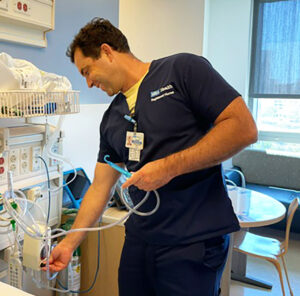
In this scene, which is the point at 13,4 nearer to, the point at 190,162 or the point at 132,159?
the point at 132,159

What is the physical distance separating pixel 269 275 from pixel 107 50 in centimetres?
241

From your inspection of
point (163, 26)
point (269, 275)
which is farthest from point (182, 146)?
point (163, 26)

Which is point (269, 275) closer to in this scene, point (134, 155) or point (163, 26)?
point (134, 155)

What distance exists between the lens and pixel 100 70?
127cm

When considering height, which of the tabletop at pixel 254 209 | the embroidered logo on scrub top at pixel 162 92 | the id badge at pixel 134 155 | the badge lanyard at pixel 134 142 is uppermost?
the embroidered logo on scrub top at pixel 162 92

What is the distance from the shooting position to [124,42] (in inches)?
51.1

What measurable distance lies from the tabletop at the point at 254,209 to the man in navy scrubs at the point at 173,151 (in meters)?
1.00

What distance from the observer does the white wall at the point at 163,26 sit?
12.7 feet

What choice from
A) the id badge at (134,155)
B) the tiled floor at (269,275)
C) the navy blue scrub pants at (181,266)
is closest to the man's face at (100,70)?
the id badge at (134,155)

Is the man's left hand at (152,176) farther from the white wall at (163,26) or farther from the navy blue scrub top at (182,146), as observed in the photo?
the white wall at (163,26)

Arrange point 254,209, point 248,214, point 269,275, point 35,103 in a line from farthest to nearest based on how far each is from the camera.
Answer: point 269,275 < point 254,209 < point 248,214 < point 35,103

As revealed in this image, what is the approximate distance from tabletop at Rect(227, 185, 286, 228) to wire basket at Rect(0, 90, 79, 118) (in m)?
1.24

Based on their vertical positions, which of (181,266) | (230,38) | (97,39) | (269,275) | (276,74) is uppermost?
(230,38)

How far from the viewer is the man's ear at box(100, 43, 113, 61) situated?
4.11ft
